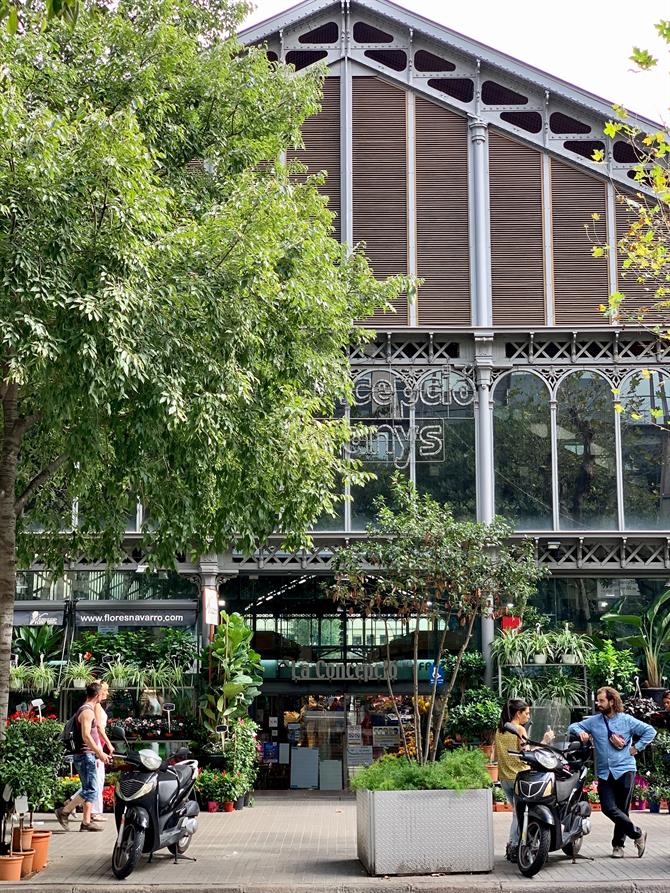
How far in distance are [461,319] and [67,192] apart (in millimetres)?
12517

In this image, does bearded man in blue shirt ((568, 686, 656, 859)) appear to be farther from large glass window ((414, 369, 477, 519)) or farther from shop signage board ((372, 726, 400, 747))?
large glass window ((414, 369, 477, 519))

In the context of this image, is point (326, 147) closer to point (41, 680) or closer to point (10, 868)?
point (41, 680)

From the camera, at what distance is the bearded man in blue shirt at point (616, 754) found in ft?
37.4

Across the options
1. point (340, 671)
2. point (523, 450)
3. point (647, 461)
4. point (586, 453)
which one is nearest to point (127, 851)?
point (340, 671)

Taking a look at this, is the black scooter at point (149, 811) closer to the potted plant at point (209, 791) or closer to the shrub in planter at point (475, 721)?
the potted plant at point (209, 791)

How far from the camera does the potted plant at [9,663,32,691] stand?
19.1 metres

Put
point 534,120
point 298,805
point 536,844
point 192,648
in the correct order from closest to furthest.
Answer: point 536,844, point 298,805, point 192,648, point 534,120

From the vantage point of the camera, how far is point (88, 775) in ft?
45.5

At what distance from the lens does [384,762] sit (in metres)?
11.7

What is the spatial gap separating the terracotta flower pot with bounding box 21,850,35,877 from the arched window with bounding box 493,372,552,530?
495 inches

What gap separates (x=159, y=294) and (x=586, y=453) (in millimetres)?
12373

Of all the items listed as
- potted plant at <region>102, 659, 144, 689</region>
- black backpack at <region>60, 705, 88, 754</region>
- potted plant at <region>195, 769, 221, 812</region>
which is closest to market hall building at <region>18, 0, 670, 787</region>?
potted plant at <region>102, 659, 144, 689</region>

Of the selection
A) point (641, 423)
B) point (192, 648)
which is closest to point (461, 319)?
point (641, 423)

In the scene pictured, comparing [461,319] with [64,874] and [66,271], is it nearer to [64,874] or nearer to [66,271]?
[66,271]
